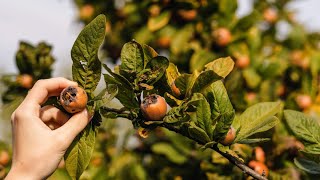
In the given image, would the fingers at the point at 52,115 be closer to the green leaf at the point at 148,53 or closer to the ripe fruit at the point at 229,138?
the green leaf at the point at 148,53

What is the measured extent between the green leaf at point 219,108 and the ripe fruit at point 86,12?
2391 mm

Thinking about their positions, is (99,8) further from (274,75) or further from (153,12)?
(274,75)

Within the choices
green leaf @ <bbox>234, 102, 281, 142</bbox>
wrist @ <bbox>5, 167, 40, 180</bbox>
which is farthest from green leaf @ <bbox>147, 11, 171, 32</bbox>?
wrist @ <bbox>5, 167, 40, 180</bbox>

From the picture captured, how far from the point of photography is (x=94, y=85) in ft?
4.42

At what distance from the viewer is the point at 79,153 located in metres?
1.34

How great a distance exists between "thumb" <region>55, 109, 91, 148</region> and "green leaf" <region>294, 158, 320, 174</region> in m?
0.61

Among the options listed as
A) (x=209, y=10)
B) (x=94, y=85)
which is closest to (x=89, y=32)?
(x=94, y=85)

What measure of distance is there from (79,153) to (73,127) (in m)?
0.11

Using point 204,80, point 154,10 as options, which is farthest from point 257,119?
point 154,10

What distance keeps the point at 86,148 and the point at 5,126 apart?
18.8 feet

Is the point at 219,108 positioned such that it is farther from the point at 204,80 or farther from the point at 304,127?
the point at 304,127

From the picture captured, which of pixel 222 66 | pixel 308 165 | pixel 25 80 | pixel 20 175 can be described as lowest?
pixel 25 80

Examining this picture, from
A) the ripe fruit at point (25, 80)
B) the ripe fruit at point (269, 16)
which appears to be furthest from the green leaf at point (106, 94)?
the ripe fruit at point (269, 16)

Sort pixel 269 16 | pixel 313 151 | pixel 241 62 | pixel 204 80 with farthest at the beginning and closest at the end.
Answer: pixel 269 16 < pixel 241 62 < pixel 313 151 < pixel 204 80
